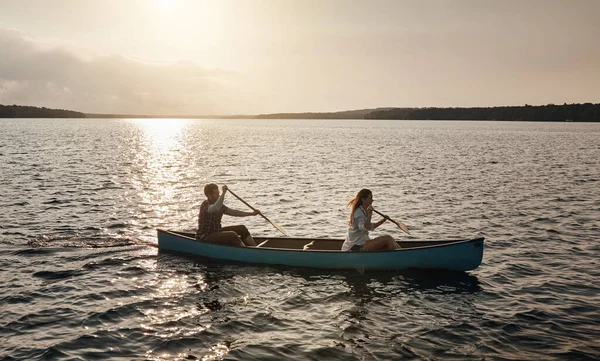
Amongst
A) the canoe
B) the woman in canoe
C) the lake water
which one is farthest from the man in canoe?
the woman in canoe

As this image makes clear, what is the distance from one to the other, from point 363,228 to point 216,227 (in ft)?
15.1

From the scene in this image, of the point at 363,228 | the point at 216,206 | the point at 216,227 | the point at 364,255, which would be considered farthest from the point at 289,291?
the point at 216,227

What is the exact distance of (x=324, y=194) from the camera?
2842cm

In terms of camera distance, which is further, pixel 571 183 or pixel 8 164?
pixel 8 164

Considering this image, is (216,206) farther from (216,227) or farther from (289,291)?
(289,291)

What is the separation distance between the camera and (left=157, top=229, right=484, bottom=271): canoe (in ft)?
41.6

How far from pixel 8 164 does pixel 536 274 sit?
1580 inches

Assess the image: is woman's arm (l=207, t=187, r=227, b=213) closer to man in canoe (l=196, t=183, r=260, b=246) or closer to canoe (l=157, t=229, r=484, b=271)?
man in canoe (l=196, t=183, r=260, b=246)

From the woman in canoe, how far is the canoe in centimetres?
26

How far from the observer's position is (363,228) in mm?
12703

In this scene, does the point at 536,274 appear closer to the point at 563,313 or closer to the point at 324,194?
the point at 563,313

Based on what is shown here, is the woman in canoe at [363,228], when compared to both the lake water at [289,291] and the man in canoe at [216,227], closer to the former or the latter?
the lake water at [289,291]

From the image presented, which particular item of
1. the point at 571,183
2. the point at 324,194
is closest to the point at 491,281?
the point at 324,194

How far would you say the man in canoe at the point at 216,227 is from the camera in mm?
13766
